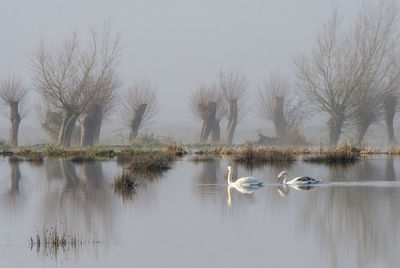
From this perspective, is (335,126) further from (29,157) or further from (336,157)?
(29,157)

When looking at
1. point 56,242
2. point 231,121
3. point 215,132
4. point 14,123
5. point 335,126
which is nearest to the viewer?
point 56,242

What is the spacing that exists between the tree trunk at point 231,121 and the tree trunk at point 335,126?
45.7ft

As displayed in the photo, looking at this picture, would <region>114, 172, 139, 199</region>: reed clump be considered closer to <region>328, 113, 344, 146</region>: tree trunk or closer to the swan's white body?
the swan's white body

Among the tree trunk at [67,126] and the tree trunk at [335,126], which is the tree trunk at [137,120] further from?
the tree trunk at [335,126]

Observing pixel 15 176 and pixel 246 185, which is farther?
pixel 15 176

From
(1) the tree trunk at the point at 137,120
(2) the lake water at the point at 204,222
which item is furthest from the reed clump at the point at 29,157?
(1) the tree trunk at the point at 137,120

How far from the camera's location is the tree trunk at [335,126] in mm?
45812

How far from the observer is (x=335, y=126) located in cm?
4600

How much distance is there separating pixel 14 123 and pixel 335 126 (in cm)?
2514

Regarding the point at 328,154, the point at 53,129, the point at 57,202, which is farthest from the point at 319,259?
the point at 53,129

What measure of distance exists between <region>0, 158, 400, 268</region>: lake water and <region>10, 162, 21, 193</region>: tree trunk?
0.06m

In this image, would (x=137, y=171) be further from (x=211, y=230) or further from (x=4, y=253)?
(x=4, y=253)

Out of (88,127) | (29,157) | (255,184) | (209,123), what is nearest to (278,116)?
(209,123)

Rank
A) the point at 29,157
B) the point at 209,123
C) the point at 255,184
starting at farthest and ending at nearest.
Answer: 1. the point at 209,123
2. the point at 29,157
3. the point at 255,184
